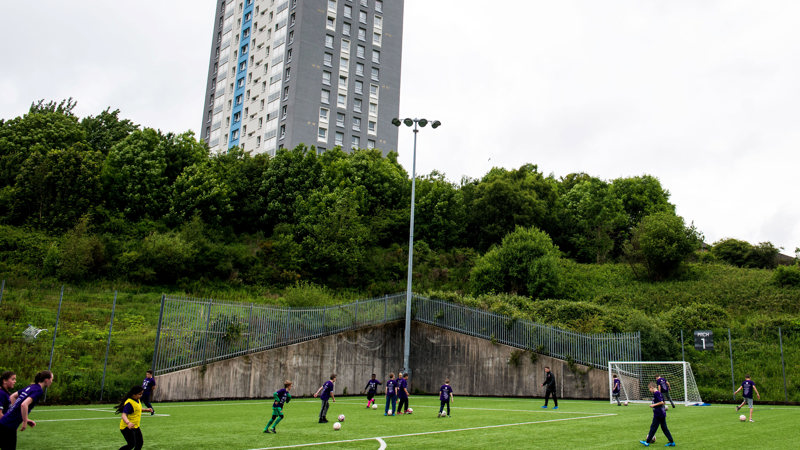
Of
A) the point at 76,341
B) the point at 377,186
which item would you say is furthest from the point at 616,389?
the point at 377,186

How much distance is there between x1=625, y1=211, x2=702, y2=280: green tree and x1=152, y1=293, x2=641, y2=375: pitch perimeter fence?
78.4ft

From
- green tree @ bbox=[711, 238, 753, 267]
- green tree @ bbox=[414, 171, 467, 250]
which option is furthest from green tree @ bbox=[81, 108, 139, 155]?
green tree @ bbox=[711, 238, 753, 267]

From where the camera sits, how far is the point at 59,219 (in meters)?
44.9

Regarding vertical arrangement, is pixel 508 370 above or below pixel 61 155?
below

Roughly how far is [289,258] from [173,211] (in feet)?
38.1

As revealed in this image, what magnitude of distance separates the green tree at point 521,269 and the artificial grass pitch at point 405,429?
23.6 metres

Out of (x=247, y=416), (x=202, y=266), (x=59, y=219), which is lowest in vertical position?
(x=247, y=416)

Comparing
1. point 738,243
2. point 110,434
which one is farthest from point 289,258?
point 738,243

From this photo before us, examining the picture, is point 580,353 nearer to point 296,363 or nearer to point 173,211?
point 296,363

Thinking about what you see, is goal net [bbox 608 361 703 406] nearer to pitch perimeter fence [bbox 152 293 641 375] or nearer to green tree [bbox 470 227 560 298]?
pitch perimeter fence [bbox 152 293 641 375]

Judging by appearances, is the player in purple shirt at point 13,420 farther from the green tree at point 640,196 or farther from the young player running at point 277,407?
the green tree at point 640,196

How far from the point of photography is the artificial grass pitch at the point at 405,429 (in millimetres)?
→ 11180

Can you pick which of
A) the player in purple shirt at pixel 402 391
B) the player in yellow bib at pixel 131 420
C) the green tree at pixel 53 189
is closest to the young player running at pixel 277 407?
the player in yellow bib at pixel 131 420

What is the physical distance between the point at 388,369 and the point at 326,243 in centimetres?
1793
